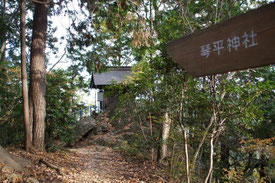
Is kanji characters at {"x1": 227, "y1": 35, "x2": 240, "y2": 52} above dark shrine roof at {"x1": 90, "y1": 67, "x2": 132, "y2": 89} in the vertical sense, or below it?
below

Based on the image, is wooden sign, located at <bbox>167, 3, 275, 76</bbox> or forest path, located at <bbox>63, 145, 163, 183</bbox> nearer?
wooden sign, located at <bbox>167, 3, 275, 76</bbox>

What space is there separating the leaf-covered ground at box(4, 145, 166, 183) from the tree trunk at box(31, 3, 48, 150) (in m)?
0.83

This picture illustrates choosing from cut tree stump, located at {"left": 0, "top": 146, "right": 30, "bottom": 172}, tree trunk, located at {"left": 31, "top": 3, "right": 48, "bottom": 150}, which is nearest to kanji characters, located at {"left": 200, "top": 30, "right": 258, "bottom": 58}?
cut tree stump, located at {"left": 0, "top": 146, "right": 30, "bottom": 172}

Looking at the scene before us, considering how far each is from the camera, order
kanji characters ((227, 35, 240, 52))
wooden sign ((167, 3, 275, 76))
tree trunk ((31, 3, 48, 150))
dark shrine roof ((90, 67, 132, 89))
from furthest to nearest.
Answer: dark shrine roof ((90, 67, 132, 89))
tree trunk ((31, 3, 48, 150))
kanji characters ((227, 35, 240, 52))
wooden sign ((167, 3, 275, 76))

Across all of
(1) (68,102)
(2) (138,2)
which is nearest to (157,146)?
(1) (68,102)

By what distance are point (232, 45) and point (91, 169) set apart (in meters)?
6.75

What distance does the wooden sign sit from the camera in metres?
1.54

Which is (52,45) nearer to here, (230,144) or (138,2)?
(138,2)

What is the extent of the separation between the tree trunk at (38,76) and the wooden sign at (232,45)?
6965 millimetres

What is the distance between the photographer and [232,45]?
1.75 metres

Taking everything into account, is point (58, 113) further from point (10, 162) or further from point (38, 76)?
point (10, 162)

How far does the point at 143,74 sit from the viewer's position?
758 cm

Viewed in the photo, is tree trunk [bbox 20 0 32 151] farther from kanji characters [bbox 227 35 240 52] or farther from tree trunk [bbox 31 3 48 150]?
kanji characters [bbox 227 35 240 52]

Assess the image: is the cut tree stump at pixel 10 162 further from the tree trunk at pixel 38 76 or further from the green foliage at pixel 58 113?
the green foliage at pixel 58 113
